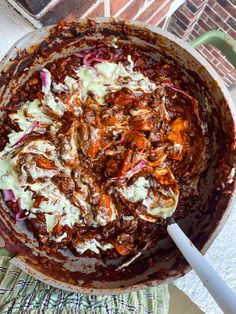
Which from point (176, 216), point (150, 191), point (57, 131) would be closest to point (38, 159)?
point (57, 131)

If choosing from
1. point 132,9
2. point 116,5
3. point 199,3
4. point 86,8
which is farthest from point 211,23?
point 86,8

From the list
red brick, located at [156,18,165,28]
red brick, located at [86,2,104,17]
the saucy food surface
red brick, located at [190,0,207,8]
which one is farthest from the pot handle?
red brick, located at [190,0,207,8]

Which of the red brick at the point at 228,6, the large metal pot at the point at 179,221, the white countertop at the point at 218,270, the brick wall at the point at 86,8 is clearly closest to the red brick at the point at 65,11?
the brick wall at the point at 86,8

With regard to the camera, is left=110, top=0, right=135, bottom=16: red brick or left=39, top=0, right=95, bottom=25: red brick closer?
left=39, top=0, right=95, bottom=25: red brick

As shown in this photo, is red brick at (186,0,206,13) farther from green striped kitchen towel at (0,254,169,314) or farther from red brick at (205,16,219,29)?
green striped kitchen towel at (0,254,169,314)

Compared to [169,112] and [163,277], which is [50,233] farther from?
[169,112]

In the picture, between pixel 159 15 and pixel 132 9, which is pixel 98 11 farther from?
pixel 159 15
